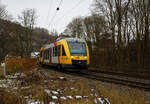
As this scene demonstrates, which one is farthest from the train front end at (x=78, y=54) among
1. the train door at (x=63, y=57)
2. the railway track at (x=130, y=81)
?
the railway track at (x=130, y=81)

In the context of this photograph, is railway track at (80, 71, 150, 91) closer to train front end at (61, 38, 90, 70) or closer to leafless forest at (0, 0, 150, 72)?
train front end at (61, 38, 90, 70)

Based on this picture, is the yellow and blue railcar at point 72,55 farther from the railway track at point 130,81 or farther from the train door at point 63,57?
the railway track at point 130,81

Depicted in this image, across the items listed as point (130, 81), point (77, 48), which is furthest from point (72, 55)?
point (130, 81)

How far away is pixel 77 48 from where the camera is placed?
40.1 feet

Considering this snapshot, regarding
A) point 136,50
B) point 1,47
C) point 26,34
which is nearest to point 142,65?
point 136,50

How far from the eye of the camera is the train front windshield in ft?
38.8

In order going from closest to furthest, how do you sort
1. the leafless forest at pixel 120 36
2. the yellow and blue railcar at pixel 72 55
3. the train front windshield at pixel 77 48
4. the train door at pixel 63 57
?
the yellow and blue railcar at pixel 72 55, the train door at pixel 63 57, the train front windshield at pixel 77 48, the leafless forest at pixel 120 36

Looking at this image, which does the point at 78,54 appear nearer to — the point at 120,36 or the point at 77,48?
the point at 77,48

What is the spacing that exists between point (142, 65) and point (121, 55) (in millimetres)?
4066

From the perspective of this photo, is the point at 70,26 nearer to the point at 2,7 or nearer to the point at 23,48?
the point at 23,48

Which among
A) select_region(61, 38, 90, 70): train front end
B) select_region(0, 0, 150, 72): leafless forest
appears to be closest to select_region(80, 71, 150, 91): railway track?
select_region(61, 38, 90, 70): train front end

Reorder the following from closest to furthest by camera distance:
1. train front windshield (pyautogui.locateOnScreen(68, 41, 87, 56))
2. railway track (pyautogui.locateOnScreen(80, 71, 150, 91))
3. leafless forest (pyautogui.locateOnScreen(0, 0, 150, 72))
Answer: railway track (pyautogui.locateOnScreen(80, 71, 150, 91)) < train front windshield (pyautogui.locateOnScreen(68, 41, 87, 56)) < leafless forest (pyautogui.locateOnScreen(0, 0, 150, 72))

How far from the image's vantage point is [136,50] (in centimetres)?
1869

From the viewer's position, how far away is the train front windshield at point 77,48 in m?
11.8
